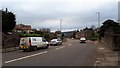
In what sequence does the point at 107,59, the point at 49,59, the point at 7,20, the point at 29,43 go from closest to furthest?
1. the point at 107,59
2. the point at 49,59
3. the point at 29,43
4. the point at 7,20

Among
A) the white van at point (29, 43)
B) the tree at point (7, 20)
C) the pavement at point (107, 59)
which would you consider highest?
the tree at point (7, 20)

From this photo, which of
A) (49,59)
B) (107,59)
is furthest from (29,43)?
(107,59)

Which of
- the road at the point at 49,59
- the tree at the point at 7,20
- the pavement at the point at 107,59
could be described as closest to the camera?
the pavement at the point at 107,59

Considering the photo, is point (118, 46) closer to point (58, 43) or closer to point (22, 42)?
point (22, 42)

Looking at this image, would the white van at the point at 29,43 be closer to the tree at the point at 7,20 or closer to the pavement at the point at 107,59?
the pavement at the point at 107,59

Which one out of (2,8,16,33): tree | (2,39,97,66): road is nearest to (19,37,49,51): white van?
(2,39,97,66): road

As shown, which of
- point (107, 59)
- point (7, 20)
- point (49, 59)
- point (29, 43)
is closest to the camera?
point (107, 59)

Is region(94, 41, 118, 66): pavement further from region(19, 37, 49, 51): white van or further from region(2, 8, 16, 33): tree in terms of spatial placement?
region(2, 8, 16, 33): tree

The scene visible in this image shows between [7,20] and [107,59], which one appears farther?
[7,20]

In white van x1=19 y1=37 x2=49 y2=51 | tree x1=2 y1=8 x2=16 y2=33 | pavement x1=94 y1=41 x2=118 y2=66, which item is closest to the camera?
pavement x1=94 y1=41 x2=118 y2=66

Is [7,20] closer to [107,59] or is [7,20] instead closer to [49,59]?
[49,59]

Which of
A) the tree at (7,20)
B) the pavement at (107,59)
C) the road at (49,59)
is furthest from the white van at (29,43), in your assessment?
the tree at (7,20)

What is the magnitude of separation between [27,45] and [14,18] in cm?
1258

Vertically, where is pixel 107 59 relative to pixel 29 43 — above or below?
below
